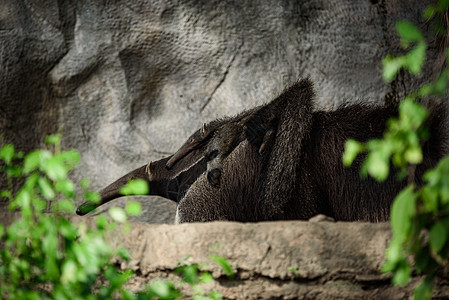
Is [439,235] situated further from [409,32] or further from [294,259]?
[294,259]

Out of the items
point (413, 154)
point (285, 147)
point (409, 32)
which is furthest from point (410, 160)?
point (285, 147)

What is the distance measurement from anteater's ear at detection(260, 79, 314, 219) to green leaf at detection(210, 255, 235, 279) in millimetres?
1265

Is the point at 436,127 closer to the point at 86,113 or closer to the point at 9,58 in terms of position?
the point at 86,113

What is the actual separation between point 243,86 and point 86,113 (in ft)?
4.32

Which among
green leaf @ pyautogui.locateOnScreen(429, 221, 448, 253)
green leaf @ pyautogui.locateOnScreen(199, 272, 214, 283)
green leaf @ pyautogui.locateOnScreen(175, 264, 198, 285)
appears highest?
green leaf @ pyautogui.locateOnScreen(429, 221, 448, 253)

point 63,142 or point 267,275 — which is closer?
point 267,275

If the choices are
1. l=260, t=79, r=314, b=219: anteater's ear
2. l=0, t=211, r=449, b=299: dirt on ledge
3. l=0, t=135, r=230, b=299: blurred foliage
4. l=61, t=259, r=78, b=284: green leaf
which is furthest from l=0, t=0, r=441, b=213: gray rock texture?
l=61, t=259, r=78, b=284: green leaf

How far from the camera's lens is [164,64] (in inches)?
214

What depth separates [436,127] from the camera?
4016mm

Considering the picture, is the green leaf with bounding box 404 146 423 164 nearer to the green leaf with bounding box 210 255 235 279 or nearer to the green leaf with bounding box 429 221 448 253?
the green leaf with bounding box 429 221 448 253

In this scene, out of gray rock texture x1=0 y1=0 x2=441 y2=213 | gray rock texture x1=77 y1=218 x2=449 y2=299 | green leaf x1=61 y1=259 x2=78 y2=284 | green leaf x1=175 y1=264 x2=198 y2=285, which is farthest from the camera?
gray rock texture x1=0 y1=0 x2=441 y2=213

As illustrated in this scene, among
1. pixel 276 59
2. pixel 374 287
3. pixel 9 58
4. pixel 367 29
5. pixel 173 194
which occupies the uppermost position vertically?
pixel 367 29

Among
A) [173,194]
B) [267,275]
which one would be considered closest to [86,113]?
[173,194]

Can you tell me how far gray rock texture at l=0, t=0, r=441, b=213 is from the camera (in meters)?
5.16
